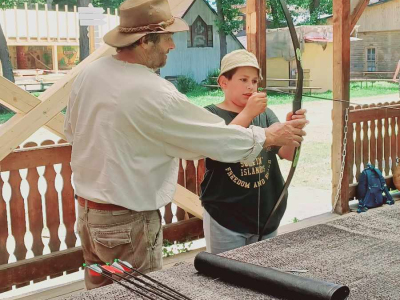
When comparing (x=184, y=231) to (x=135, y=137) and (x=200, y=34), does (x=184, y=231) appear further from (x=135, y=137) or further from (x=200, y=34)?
(x=200, y=34)

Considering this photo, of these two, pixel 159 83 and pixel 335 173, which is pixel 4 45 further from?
pixel 159 83

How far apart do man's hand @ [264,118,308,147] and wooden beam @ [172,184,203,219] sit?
2181mm

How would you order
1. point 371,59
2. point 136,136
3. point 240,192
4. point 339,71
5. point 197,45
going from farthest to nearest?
point 371,59 < point 197,45 < point 339,71 < point 240,192 < point 136,136

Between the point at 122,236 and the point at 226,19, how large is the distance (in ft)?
89.4

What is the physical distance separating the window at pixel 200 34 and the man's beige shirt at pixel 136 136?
1027 inches

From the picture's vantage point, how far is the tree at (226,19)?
27.7 meters

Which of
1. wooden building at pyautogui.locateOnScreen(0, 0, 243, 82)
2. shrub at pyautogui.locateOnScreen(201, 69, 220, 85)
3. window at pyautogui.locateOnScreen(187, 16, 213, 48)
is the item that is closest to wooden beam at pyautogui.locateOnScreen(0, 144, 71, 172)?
wooden building at pyautogui.locateOnScreen(0, 0, 243, 82)

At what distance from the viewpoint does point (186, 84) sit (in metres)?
25.3

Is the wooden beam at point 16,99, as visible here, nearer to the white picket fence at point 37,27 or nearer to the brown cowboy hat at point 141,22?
the brown cowboy hat at point 141,22

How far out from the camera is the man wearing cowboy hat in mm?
1887

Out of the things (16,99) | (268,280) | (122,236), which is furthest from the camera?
(16,99)

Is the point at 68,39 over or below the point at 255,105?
over

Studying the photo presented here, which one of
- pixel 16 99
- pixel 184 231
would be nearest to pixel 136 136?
pixel 16 99

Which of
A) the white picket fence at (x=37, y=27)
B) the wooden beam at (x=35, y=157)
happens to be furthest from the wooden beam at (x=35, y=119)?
the white picket fence at (x=37, y=27)
